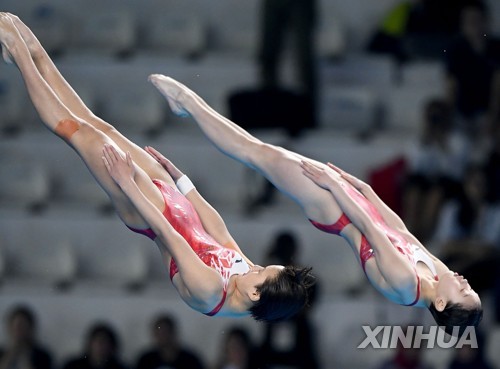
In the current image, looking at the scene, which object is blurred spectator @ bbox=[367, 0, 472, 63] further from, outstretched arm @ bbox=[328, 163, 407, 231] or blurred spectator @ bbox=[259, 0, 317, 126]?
outstretched arm @ bbox=[328, 163, 407, 231]

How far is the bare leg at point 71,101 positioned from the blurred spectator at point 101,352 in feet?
8.47

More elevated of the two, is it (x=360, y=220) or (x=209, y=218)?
(x=360, y=220)

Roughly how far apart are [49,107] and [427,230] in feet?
13.8

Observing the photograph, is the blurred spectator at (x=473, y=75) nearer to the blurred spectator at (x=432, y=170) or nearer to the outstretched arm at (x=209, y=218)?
the blurred spectator at (x=432, y=170)

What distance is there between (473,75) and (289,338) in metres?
2.95

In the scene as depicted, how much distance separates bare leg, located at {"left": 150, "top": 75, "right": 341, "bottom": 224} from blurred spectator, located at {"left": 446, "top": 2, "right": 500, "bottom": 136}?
3.80 metres

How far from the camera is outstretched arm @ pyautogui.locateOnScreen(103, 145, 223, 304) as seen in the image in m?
6.44

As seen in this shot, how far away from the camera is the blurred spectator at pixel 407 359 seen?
30.2 ft

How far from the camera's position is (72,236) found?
10.5 meters

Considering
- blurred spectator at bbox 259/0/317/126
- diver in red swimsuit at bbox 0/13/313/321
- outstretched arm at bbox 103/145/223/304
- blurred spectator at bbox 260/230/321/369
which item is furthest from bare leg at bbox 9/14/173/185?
blurred spectator at bbox 259/0/317/126

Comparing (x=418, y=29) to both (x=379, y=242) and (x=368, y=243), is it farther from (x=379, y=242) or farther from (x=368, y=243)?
(x=379, y=242)

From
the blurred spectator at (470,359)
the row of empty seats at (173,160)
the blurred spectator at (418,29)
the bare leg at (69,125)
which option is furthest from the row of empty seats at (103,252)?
the bare leg at (69,125)

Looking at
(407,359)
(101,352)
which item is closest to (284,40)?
(407,359)

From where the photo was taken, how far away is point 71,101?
723 centimetres
